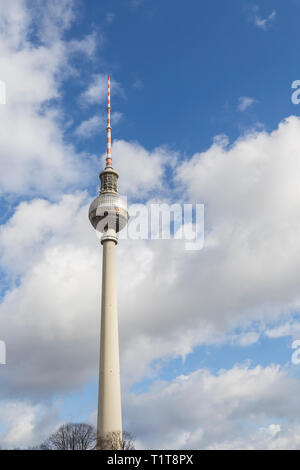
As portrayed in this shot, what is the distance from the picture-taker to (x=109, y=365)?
93.7 metres

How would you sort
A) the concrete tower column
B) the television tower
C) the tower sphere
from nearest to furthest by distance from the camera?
→ the concrete tower column → the television tower → the tower sphere

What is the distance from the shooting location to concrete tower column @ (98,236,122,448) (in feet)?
290

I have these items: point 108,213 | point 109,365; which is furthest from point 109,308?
point 108,213

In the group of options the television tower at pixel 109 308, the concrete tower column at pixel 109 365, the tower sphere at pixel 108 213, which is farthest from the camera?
the tower sphere at pixel 108 213

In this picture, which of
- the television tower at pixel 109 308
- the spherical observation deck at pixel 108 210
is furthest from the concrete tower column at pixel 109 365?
the spherical observation deck at pixel 108 210

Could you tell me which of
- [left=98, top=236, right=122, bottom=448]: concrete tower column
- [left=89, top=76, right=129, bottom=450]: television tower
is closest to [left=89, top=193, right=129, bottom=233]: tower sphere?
[left=89, top=76, right=129, bottom=450]: television tower

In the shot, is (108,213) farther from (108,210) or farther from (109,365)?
(109,365)

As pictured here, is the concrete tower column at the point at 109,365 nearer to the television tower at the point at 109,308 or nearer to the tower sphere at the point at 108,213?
the television tower at the point at 109,308

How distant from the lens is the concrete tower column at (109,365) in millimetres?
88250

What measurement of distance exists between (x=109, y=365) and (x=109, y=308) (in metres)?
12.1

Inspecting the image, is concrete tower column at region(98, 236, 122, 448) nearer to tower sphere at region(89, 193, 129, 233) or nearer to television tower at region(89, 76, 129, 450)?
television tower at region(89, 76, 129, 450)

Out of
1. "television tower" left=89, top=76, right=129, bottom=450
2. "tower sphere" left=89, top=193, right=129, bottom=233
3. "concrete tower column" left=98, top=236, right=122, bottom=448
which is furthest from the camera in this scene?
"tower sphere" left=89, top=193, right=129, bottom=233

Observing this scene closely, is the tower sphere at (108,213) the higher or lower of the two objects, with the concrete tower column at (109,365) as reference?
higher
